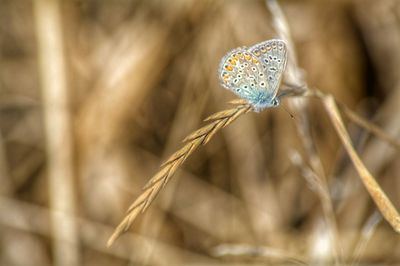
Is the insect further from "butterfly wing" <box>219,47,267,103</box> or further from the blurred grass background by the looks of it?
A: the blurred grass background

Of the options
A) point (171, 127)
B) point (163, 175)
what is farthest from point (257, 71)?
point (171, 127)

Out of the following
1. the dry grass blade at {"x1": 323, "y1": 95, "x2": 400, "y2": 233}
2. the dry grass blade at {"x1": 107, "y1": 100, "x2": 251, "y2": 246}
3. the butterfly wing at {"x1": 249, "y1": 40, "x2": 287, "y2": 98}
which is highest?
the butterfly wing at {"x1": 249, "y1": 40, "x2": 287, "y2": 98}

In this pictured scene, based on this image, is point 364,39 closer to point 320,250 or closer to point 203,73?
point 203,73

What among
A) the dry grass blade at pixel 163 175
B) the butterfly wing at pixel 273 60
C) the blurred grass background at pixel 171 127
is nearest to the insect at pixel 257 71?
the butterfly wing at pixel 273 60

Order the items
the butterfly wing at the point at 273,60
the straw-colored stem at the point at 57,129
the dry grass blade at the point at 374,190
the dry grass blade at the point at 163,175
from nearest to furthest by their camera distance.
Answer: the dry grass blade at the point at 163,175
the dry grass blade at the point at 374,190
the butterfly wing at the point at 273,60
the straw-colored stem at the point at 57,129

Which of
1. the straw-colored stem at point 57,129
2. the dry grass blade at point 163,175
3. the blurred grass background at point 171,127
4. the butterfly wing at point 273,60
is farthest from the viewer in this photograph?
the blurred grass background at point 171,127

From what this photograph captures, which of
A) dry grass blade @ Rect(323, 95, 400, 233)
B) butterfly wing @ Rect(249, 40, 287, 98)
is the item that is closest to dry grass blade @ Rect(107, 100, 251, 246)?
dry grass blade @ Rect(323, 95, 400, 233)

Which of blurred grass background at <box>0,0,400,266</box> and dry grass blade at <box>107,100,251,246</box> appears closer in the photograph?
dry grass blade at <box>107,100,251,246</box>

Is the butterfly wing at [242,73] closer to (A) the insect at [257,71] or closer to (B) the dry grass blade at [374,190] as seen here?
(A) the insect at [257,71]
